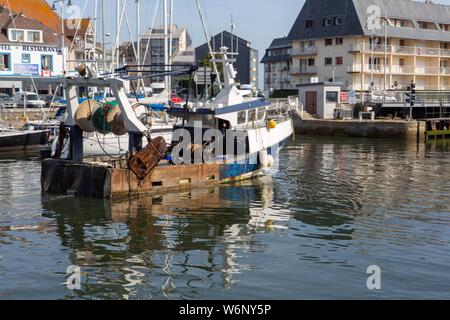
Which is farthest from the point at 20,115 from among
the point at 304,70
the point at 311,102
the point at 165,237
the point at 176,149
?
the point at 304,70

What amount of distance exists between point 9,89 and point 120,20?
25.8 metres

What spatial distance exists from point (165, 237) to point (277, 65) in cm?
8685

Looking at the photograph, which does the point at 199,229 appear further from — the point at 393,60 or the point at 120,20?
the point at 393,60

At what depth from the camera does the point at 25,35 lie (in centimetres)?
6378

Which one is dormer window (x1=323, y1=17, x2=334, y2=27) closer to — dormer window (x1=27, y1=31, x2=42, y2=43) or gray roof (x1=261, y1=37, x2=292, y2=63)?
gray roof (x1=261, y1=37, x2=292, y2=63)

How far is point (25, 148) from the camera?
38.2 meters

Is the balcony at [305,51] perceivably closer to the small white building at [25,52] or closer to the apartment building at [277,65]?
the apartment building at [277,65]

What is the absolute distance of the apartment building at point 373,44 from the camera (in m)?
69.2

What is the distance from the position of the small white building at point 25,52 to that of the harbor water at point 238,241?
3814cm

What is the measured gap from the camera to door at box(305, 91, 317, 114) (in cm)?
5556

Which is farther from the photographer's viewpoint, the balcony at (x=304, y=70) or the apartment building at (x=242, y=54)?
the apartment building at (x=242, y=54)

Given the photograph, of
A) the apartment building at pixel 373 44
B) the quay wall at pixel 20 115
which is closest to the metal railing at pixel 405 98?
the apartment building at pixel 373 44

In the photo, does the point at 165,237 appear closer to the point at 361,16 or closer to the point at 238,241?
the point at 238,241

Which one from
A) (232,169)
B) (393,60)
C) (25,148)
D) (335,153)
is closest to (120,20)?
(25,148)
